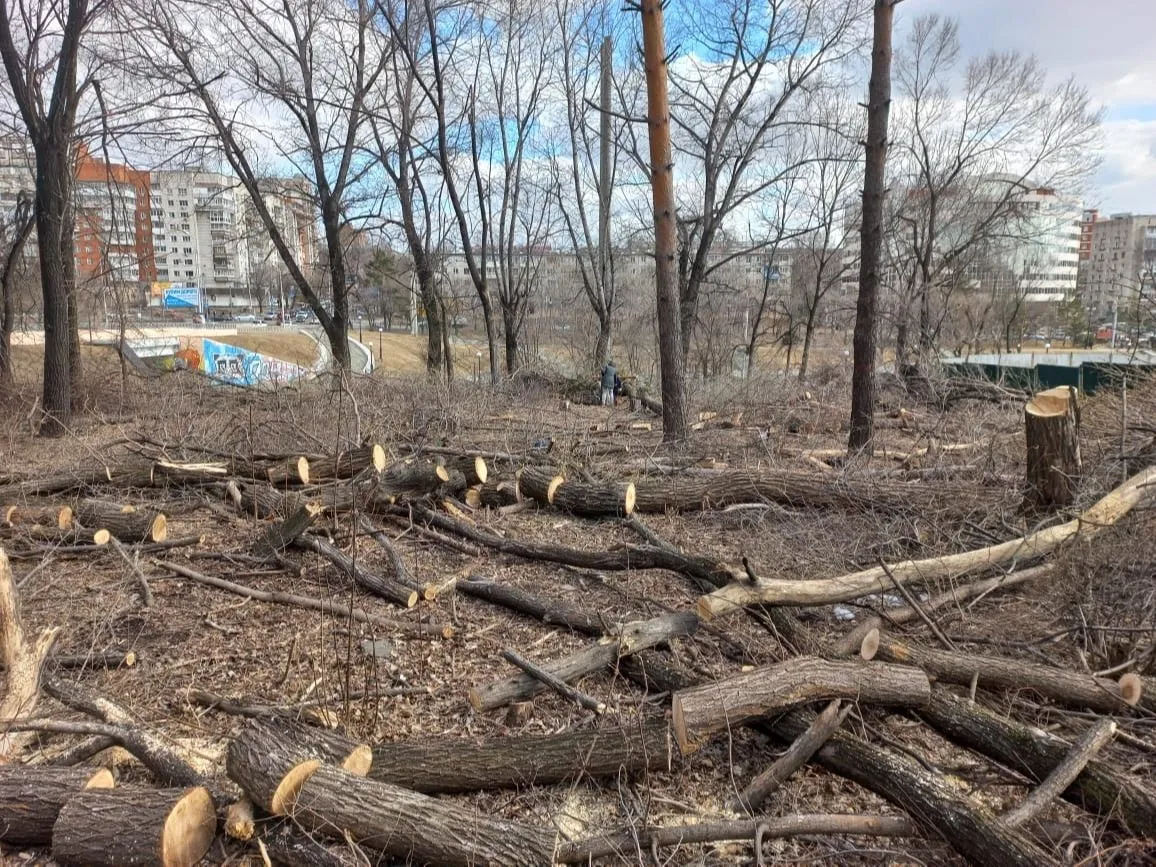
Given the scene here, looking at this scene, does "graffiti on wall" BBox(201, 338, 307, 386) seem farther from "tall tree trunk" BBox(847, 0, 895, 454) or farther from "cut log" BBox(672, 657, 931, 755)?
"cut log" BBox(672, 657, 931, 755)

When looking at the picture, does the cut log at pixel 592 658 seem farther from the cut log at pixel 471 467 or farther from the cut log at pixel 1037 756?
the cut log at pixel 471 467

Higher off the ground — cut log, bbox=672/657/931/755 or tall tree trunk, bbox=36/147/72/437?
tall tree trunk, bbox=36/147/72/437

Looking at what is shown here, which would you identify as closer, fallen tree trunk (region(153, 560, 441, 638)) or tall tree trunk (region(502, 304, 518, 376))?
fallen tree trunk (region(153, 560, 441, 638))

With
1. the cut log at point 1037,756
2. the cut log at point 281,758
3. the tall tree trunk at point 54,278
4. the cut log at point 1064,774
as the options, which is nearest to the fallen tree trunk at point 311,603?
the cut log at point 281,758

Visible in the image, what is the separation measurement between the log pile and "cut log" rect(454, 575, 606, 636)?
0.01 meters

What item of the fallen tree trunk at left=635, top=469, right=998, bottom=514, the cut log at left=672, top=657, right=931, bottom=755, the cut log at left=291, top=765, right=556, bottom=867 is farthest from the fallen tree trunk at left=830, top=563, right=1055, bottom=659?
the cut log at left=291, top=765, right=556, bottom=867

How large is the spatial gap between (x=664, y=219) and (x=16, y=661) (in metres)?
6.96

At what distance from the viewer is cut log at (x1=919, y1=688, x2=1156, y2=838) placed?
8.01 feet

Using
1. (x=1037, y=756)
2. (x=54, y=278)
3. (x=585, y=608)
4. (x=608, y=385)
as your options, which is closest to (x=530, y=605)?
(x=585, y=608)

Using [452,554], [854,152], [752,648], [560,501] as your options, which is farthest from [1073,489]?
[854,152]

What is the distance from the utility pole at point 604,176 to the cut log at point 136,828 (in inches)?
657

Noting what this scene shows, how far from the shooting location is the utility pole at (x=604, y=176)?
A: 57.3 ft

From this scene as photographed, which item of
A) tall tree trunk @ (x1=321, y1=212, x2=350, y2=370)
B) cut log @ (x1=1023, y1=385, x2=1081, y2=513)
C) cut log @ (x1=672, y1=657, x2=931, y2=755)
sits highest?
tall tree trunk @ (x1=321, y1=212, x2=350, y2=370)

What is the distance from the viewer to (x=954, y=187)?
2156cm
